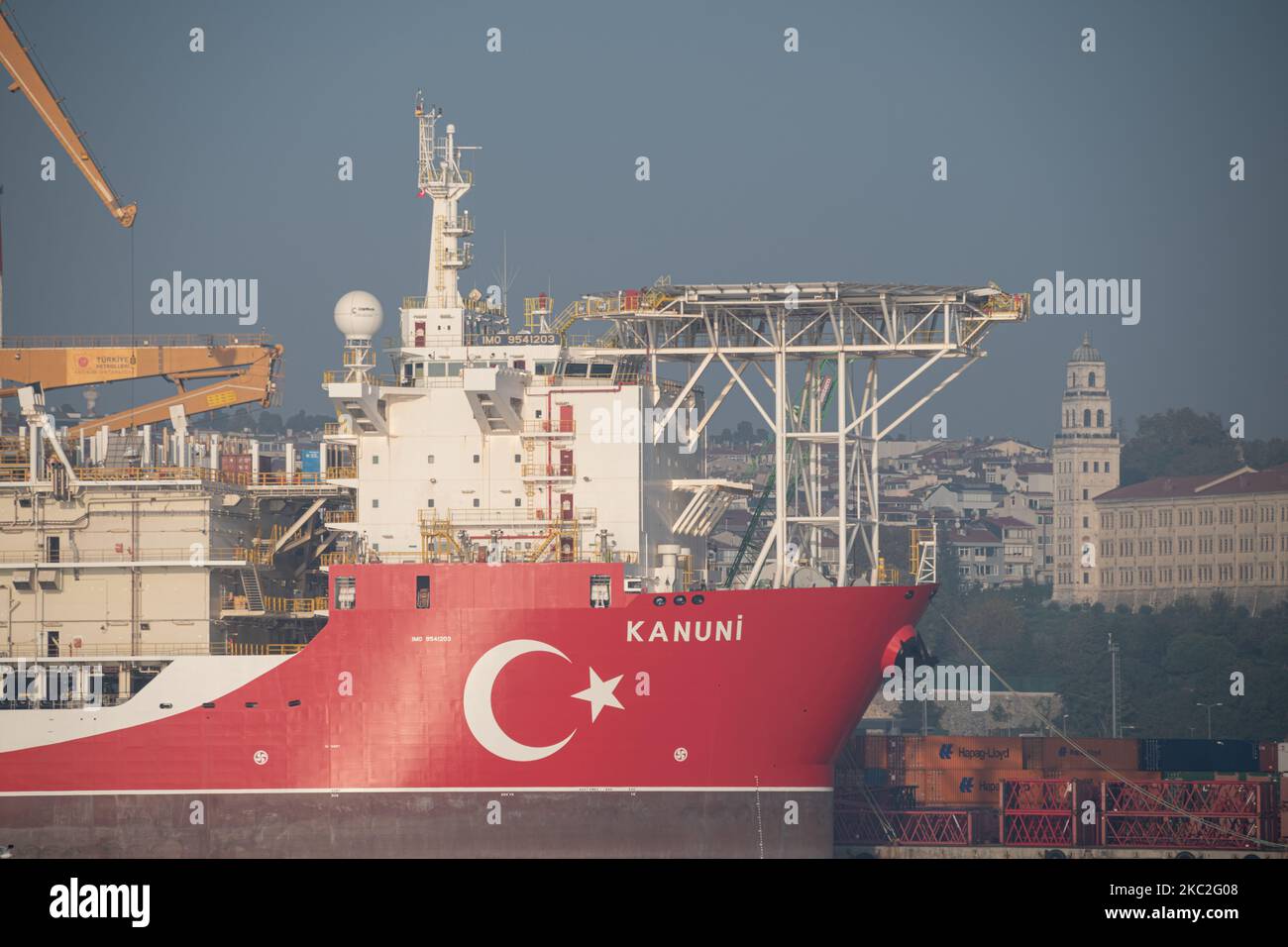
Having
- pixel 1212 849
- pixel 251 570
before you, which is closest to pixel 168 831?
pixel 251 570

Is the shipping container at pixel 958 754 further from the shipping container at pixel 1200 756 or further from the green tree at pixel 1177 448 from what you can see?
the green tree at pixel 1177 448

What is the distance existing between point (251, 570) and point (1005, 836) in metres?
22.0

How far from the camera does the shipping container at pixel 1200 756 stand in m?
60.6

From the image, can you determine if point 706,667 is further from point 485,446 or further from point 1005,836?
point 1005,836

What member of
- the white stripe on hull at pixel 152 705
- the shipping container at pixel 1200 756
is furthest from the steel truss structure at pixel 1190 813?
the white stripe on hull at pixel 152 705

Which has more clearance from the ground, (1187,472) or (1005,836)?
(1187,472)

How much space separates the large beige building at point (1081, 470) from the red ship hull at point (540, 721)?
104 metres

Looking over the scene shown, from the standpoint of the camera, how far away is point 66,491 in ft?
145

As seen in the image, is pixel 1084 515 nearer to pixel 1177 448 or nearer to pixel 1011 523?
pixel 1011 523

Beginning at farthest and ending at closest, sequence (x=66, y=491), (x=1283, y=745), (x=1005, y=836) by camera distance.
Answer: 1. (x=1283, y=745)
2. (x=1005, y=836)
3. (x=66, y=491)

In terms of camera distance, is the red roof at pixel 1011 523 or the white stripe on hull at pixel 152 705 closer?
the white stripe on hull at pixel 152 705

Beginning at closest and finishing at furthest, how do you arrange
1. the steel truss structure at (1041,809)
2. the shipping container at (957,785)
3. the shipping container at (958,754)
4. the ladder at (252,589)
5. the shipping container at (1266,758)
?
the ladder at (252,589) < the steel truss structure at (1041,809) < the shipping container at (957,785) < the shipping container at (958,754) < the shipping container at (1266,758)

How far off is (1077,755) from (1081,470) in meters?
103

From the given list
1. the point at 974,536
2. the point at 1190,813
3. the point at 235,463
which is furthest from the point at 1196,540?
the point at 235,463
